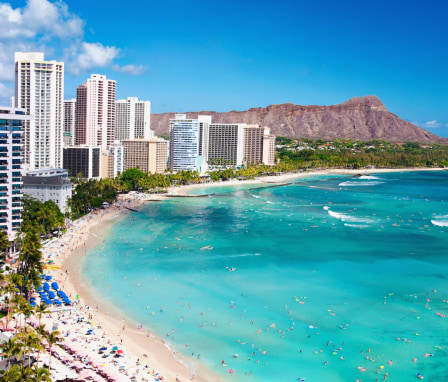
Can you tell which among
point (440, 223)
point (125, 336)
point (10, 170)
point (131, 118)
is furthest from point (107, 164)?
point (125, 336)

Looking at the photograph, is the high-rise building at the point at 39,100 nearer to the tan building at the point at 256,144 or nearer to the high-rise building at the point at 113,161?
the high-rise building at the point at 113,161

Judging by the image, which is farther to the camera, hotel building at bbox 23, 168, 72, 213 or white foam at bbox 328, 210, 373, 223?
white foam at bbox 328, 210, 373, 223

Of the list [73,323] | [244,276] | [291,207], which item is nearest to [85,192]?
[291,207]

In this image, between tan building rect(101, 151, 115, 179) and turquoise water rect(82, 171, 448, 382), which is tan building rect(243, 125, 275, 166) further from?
turquoise water rect(82, 171, 448, 382)

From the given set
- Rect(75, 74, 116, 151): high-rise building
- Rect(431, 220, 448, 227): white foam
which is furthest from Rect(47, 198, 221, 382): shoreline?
Rect(75, 74, 116, 151): high-rise building

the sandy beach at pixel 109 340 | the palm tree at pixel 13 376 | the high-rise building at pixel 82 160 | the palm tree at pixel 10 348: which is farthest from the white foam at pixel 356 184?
the palm tree at pixel 13 376

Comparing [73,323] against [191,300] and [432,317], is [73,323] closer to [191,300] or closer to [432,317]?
[191,300]
